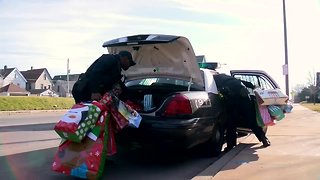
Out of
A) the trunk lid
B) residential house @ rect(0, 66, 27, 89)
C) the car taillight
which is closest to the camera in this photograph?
the car taillight

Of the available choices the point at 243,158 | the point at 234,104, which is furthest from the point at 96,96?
the point at 234,104

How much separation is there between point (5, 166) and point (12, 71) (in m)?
75.6

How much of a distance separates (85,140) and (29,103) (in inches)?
1322

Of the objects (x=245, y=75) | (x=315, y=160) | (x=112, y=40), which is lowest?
(x=315, y=160)

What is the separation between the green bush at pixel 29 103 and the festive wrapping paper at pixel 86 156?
2918cm

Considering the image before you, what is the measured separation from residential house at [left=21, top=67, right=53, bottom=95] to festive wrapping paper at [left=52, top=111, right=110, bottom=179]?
81503 millimetres

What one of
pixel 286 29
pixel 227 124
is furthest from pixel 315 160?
pixel 286 29

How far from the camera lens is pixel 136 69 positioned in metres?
8.00

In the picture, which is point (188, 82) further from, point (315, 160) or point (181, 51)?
point (315, 160)

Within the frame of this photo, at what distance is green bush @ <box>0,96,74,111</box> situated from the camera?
112 feet

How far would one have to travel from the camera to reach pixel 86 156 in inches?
209

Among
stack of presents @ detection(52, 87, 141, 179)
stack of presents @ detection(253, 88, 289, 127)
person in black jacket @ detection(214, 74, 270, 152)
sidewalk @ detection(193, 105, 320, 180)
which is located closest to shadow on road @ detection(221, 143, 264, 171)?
sidewalk @ detection(193, 105, 320, 180)

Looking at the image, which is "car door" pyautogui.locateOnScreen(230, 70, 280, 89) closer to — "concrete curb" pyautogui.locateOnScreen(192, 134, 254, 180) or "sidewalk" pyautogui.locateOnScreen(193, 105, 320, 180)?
"sidewalk" pyautogui.locateOnScreen(193, 105, 320, 180)

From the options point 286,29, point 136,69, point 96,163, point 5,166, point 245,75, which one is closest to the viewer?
point 96,163
